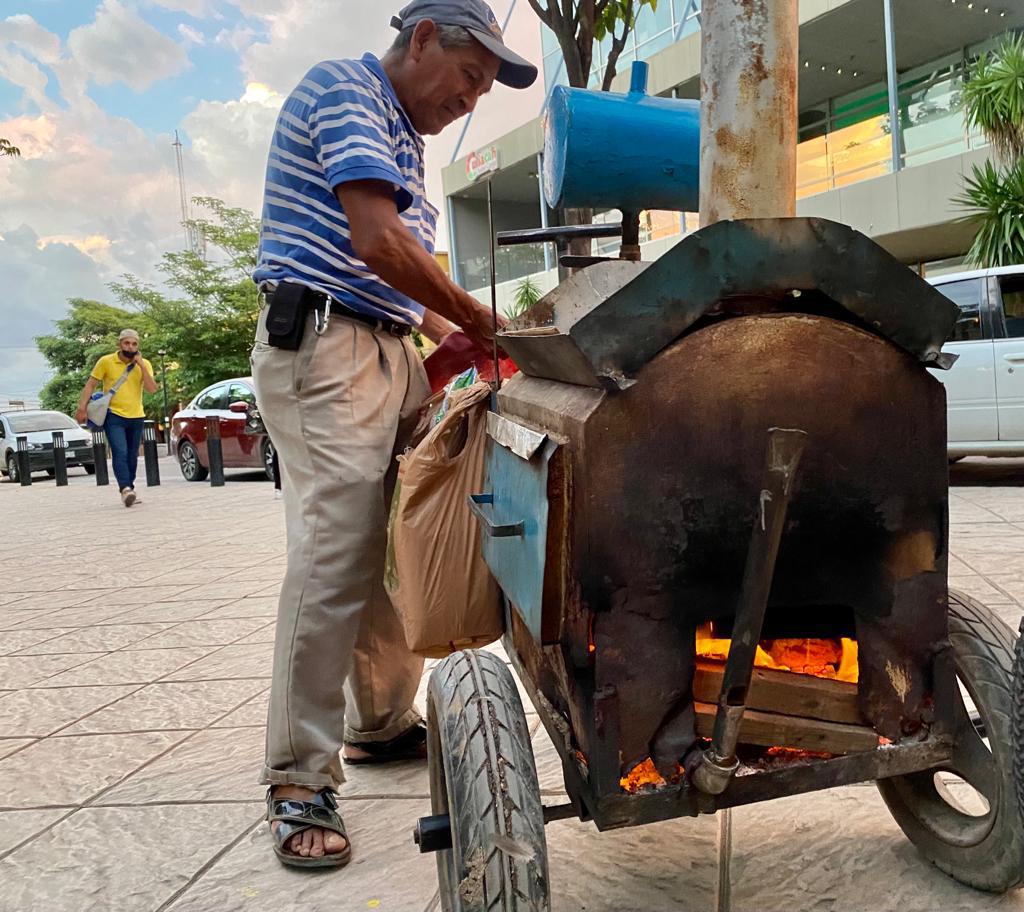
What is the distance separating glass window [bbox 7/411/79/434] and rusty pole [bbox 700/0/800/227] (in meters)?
19.1

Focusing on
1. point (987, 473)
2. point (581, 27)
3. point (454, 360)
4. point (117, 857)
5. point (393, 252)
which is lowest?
point (117, 857)

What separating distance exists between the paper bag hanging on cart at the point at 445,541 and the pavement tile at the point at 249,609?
113 inches

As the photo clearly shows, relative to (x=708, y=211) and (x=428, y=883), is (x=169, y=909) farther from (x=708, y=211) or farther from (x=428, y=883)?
(x=708, y=211)

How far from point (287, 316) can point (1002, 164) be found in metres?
11.5

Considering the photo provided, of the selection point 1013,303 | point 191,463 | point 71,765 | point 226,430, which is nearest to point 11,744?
point 71,765

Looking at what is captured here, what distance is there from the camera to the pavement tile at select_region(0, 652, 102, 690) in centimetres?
369

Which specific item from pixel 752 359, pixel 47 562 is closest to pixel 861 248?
pixel 752 359

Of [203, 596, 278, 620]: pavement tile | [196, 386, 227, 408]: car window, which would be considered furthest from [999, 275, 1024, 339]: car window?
[196, 386, 227, 408]: car window

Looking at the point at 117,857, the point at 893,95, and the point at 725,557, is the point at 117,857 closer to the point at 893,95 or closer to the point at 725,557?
the point at 725,557

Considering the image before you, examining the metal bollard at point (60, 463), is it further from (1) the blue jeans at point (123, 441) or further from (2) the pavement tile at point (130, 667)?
(2) the pavement tile at point (130, 667)

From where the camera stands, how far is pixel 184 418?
554 inches

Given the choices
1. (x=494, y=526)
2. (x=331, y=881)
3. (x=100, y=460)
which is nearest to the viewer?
(x=494, y=526)

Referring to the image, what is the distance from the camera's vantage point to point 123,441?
33.9ft

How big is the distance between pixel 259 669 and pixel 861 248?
306 centimetres
